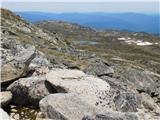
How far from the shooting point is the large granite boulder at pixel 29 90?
18.9 meters

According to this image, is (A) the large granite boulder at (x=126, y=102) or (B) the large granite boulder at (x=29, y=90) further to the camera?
(B) the large granite boulder at (x=29, y=90)

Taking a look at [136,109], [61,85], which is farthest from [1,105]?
[136,109]

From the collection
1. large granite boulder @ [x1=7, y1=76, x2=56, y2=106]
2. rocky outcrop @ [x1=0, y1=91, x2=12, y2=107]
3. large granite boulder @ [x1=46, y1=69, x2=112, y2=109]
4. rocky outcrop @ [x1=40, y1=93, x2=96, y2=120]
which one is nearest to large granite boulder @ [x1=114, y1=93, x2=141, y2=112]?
large granite boulder @ [x1=46, y1=69, x2=112, y2=109]

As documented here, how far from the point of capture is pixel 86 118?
1498 centimetres

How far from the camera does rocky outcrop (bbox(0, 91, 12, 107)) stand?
18.1 meters

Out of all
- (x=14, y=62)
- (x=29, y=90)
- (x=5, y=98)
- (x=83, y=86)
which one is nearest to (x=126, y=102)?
(x=83, y=86)

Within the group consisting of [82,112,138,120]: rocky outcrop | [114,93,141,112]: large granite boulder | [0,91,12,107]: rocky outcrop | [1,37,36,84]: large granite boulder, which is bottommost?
[114,93,141,112]: large granite boulder

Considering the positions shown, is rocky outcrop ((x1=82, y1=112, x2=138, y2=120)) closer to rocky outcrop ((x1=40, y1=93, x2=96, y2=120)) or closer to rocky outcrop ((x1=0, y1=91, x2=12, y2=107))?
rocky outcrop ((x1=40, y1=93, x2=96, y2=120))

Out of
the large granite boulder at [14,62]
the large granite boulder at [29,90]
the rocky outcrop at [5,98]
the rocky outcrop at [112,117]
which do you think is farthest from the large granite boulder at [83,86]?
the rocky outcrop at [112,117]

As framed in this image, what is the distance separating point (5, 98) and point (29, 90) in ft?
4.25

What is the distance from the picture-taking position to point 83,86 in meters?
18.8

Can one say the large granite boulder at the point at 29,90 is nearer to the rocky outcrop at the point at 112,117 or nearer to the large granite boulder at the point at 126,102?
the large granite boulder at the point at 126,102

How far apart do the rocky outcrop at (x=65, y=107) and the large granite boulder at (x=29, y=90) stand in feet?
6.19

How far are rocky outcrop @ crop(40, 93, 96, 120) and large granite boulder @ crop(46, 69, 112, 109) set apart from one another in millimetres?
883
